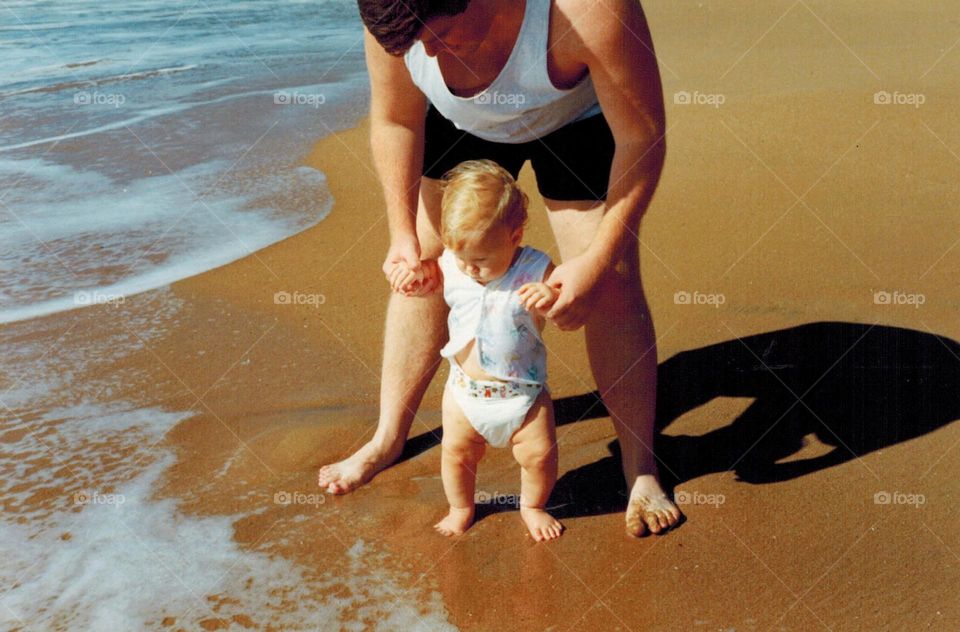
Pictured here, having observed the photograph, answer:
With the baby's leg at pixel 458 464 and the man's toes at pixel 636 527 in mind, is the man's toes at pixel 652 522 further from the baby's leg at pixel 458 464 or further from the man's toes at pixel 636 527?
the baby's leg at pixel 458 464

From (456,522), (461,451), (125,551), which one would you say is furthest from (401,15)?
(125,551)

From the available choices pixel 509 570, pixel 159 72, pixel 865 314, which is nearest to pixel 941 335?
pixel 865 314

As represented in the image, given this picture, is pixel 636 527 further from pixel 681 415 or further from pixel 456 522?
pixel 681 415

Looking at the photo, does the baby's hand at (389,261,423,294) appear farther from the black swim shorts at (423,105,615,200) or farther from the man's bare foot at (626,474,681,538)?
the man's bare foot at (626,474,681,538)

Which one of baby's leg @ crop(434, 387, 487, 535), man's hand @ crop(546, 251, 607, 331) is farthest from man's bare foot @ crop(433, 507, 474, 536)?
man's hand @ crop(546, 251, 607, 331)

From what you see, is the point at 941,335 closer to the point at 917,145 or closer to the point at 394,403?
the point at 394,403

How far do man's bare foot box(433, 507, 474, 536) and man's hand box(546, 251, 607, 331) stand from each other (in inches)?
23.8

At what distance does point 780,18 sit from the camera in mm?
9602

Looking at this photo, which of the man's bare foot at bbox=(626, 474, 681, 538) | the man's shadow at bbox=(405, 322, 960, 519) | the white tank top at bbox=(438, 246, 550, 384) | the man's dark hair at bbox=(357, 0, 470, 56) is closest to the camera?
the man's dark hair at bbox=(357, 0, 470, 56)

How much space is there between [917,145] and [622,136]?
134 inches

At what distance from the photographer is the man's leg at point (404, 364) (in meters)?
2.96

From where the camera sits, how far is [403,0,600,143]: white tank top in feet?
7.88

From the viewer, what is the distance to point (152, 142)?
688cm

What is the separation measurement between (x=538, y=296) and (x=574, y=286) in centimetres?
11
